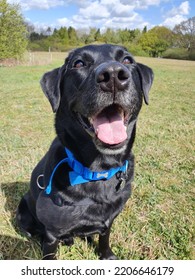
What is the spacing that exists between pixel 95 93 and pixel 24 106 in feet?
21.4

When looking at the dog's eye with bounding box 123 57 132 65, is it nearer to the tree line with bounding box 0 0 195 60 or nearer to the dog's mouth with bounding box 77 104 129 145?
the dog's mouth with bounding box 77 104 129 145

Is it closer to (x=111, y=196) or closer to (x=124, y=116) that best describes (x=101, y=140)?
(x=124, y=116)

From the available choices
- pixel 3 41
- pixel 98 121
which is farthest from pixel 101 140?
pixel 3 41

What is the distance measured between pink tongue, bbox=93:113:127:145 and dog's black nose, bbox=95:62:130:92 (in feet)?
0.87

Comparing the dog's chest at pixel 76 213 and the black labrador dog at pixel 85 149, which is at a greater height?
the black labrador dog at pixel 85 149

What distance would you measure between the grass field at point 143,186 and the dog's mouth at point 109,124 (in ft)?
4.09

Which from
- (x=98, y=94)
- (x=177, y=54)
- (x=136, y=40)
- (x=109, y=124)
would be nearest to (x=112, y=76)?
(x=98, y=94)

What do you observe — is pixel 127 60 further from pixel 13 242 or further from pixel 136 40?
pixel 136 40

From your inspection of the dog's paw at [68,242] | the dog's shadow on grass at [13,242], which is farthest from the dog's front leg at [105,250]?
the dog's shadow on grass at [13,242]

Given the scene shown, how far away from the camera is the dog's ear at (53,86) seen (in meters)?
2.07

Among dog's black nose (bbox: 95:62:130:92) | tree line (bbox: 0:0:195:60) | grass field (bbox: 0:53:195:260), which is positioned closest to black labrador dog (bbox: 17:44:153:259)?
dog's black nose (bbox: 95:62:130:92)

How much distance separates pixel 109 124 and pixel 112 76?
383mm

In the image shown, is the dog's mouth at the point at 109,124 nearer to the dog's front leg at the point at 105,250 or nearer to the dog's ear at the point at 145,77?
the dog's ear at the point at 145,77

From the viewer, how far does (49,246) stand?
7.36 feet
